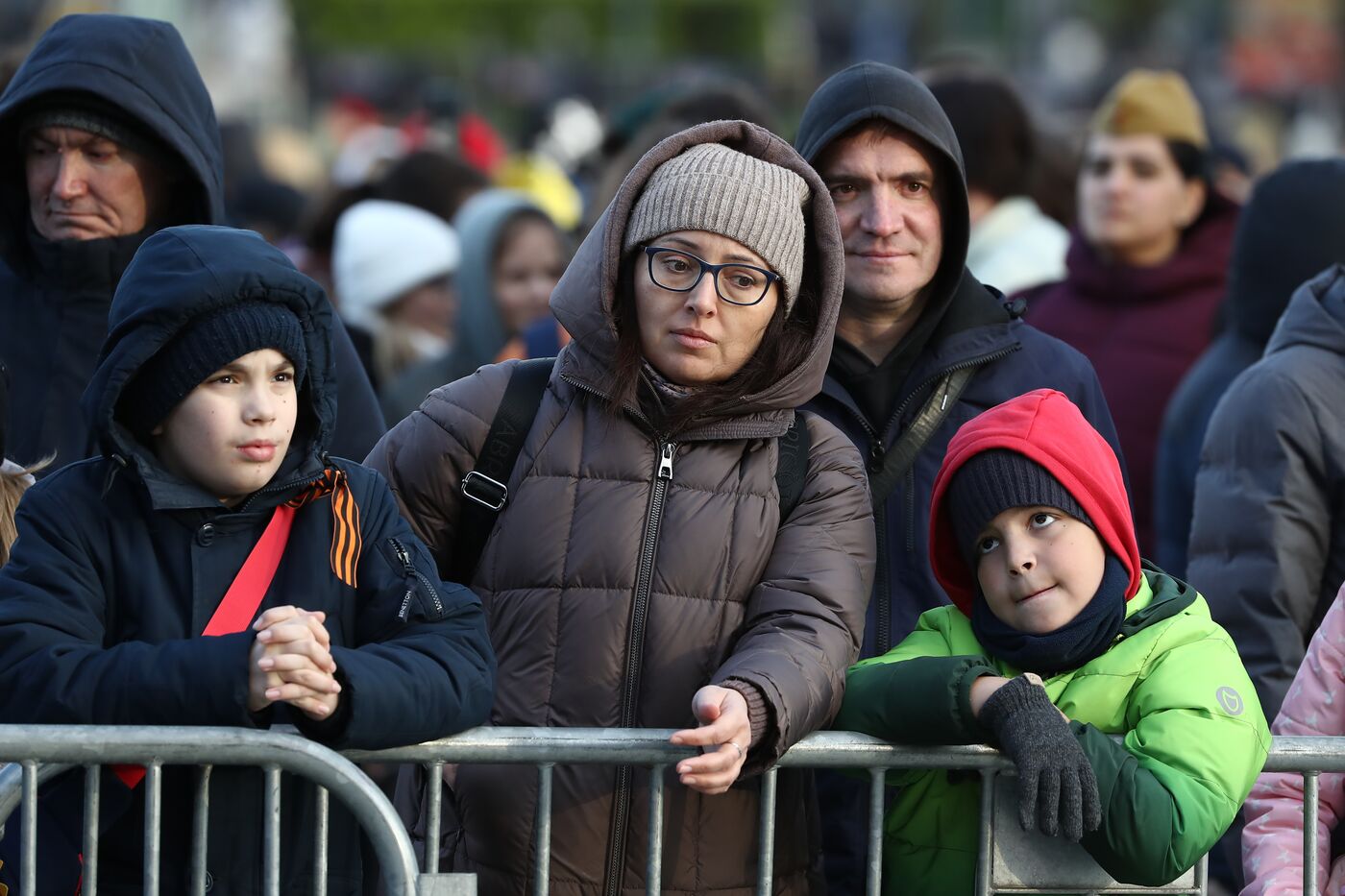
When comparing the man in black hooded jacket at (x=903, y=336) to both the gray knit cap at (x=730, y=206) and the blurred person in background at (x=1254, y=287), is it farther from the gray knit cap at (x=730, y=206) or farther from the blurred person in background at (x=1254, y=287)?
the blurred person in background at (x=1254, y=287)

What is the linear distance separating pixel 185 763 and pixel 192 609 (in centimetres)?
30

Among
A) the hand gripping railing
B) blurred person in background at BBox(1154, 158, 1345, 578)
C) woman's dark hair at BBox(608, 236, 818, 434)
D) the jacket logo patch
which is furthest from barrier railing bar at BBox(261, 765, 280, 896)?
blurred person in background at BBox(1154, 158, 1345, 578)

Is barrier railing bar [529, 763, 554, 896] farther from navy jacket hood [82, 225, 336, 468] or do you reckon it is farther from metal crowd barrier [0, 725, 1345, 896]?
navy jacket hood [82, 225, 336, 468]

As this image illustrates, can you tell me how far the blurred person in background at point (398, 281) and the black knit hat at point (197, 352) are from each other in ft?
15.5

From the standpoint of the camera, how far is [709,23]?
214ft

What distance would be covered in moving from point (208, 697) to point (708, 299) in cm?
120

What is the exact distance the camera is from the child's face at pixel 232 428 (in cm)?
336

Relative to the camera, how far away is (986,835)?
136 inches

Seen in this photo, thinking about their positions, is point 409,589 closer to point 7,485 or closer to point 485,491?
point 485,491

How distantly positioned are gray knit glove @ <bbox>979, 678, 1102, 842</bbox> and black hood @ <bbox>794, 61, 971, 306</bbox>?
1.31 m

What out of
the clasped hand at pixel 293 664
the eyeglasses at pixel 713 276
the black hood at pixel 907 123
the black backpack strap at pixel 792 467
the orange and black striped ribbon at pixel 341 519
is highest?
the black hood at pixel 907 123

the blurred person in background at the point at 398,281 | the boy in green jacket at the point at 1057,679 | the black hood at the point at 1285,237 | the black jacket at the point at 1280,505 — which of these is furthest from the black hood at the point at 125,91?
the blurred person in background at the point at 398,281

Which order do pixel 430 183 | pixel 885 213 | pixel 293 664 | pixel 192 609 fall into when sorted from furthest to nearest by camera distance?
pixel 430 183
pixel 885 213
pixel 192 609
pixel 293 664

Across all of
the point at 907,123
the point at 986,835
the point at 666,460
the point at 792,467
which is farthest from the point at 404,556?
the point at 907,123
